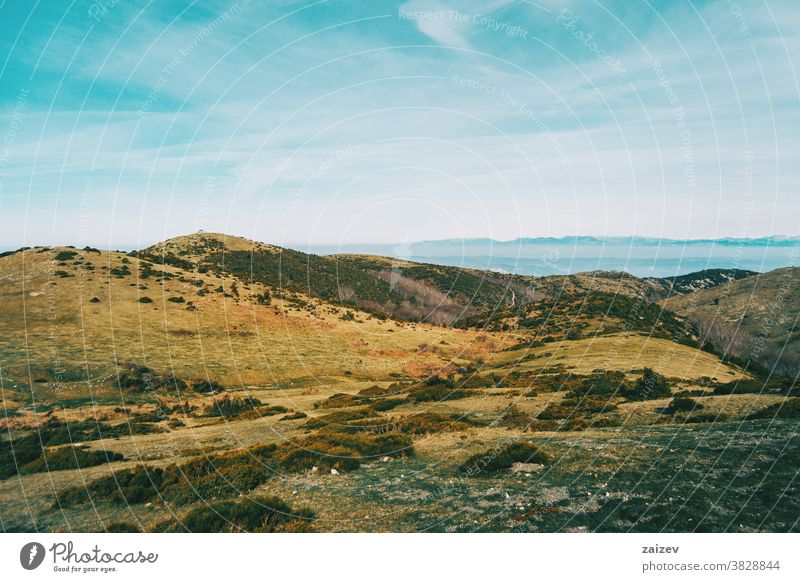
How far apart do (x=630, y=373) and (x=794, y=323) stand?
3592 inches

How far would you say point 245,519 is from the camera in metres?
12.4

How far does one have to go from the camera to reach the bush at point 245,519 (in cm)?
1204

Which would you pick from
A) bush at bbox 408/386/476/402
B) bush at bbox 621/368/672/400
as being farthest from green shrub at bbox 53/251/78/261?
bush at bbox 621/368/672/400

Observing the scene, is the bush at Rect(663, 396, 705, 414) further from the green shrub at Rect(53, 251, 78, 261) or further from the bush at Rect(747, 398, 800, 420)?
the green shrub at Rect(53, 251, 78, 261)

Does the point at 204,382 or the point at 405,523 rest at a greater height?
the point at 405,523

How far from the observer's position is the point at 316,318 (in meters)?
66.0

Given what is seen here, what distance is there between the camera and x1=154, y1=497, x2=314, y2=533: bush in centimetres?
1204

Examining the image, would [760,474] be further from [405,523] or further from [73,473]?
[73,473]

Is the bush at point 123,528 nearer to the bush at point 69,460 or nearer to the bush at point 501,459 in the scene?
the bush at point 69,460

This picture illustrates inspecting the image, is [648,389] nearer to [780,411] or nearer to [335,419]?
[780,411]

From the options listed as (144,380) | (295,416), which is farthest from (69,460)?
(144,380)

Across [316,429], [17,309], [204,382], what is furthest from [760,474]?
[17,309]

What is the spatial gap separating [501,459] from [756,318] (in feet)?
385

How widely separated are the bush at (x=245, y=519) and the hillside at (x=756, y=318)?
74.7 metres
